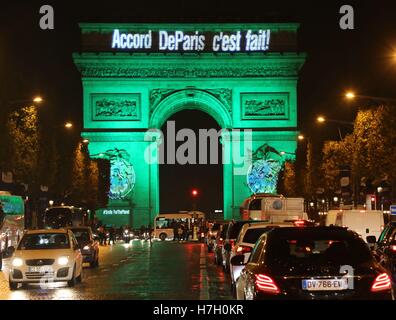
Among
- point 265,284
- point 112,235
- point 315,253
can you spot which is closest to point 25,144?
point 112,235

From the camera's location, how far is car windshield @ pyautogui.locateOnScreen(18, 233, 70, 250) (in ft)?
87.1

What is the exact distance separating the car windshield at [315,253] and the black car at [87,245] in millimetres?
22400

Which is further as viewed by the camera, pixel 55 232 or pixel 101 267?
pixel 101 267

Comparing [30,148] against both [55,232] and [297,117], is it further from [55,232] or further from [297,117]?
[297,117]

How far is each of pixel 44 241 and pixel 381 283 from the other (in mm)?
16381

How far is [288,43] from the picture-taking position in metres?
88.9

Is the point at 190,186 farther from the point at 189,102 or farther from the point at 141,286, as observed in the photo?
the point at 141,286

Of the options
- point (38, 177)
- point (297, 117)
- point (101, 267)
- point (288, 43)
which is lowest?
point (101, 267)

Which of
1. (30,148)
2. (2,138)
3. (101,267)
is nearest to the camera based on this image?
(101,267)

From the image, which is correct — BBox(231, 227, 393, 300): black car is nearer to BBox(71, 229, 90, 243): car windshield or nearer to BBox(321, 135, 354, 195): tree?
BBox(71, 229, 90, 243): car windshield

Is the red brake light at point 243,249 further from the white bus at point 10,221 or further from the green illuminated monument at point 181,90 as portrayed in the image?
the green illuminated monument at point 181,90
